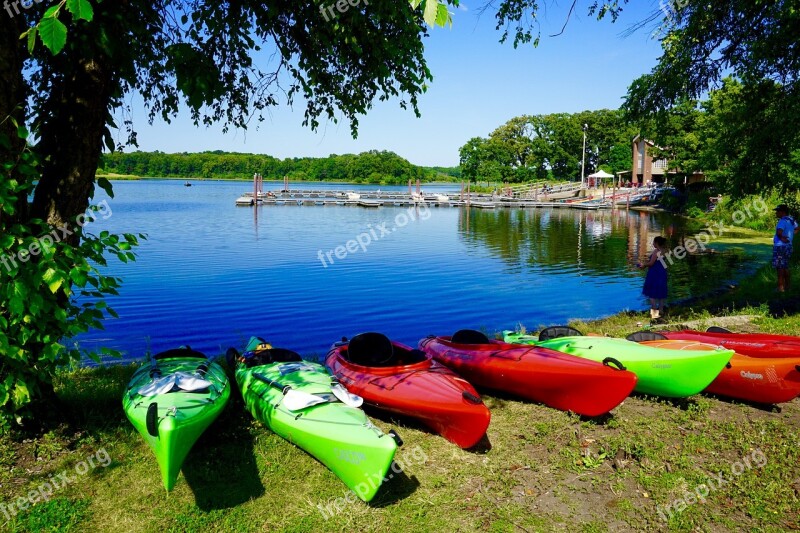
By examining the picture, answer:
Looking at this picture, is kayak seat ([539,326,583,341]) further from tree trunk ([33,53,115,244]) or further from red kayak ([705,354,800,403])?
tree trunk ([33,53,115,244])

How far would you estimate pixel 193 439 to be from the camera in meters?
5.27

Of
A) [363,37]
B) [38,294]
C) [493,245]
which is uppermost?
[363,37]

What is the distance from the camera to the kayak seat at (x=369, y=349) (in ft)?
25.6

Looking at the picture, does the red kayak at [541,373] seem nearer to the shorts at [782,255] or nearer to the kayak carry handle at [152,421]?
the kayak carry handle at [152,421]

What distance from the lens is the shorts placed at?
1261 cm

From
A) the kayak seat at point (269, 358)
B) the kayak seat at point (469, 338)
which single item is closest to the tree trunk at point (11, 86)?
the kayak seat at point (269, 358)

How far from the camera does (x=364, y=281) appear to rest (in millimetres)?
20297

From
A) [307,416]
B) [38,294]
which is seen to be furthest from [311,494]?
[38,294]

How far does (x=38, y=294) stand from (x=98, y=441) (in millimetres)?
1765

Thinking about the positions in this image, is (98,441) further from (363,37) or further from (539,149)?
(539,149)

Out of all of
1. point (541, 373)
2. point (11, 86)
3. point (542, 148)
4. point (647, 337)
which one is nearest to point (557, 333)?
point (647, 337)

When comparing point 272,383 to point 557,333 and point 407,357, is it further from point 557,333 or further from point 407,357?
point 557,333

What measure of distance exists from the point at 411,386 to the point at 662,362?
327 centimetres

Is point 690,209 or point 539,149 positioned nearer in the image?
point 690,209
